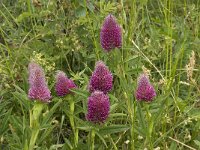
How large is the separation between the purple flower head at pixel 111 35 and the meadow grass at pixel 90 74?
2 cm

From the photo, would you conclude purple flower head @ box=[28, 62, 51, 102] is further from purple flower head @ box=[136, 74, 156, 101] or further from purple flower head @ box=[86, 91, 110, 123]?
purple flower head @ box=[136, 74, 156, 101]

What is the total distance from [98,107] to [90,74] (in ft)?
2.82

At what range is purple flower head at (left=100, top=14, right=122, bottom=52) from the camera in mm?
1699

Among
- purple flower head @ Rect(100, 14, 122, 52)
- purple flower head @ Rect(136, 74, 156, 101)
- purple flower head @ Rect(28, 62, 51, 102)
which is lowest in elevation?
purple flower head @ Rect(136, 74, 156, 101)

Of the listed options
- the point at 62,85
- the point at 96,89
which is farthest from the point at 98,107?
the point at 62,85

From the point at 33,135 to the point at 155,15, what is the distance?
1672mm

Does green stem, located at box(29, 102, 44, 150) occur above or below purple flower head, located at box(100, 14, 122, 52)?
below

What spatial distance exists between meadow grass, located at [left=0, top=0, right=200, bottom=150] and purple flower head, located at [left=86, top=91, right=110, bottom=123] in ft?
0.13

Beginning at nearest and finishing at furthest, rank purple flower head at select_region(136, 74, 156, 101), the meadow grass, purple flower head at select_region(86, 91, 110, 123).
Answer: purple flower head at select_region(86, 91, 110, 123)
purple flower head at select_region(136, 74, 156, 101)
the meadow grass

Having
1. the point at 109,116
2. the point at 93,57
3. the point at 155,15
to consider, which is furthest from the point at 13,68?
the point at 155,15

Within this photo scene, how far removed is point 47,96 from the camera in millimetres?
1484

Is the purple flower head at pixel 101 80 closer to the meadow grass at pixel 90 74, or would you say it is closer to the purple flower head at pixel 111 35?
the meadow grass at pixel 90 74

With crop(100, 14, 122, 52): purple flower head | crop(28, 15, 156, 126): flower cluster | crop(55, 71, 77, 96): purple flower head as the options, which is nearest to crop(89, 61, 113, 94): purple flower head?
crop(28, 15, 156, 126): flower cluster

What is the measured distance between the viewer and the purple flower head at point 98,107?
1429 mm
